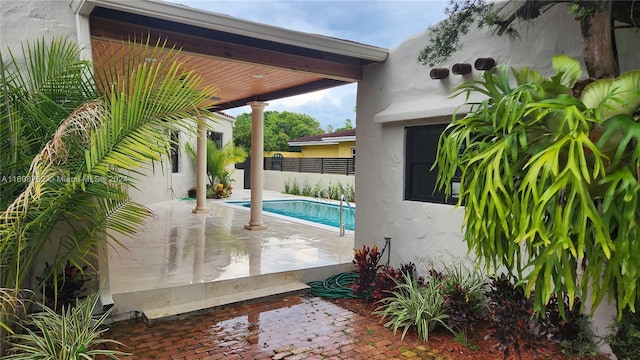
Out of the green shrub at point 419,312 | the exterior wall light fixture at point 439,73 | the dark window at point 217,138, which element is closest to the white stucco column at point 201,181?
the dark window at point 217,138

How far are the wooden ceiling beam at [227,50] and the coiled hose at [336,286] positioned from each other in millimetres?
3459

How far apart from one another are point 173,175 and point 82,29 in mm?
13386

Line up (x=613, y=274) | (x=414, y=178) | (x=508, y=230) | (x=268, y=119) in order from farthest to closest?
1. (x=268, y=119)
2. (x=414, y=178)
3. (x=508, y=230)
4. (x=613, y=274)

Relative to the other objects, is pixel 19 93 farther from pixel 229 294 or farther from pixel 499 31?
pixel 499 31

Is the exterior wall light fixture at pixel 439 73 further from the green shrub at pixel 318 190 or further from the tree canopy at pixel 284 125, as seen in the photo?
the tree canopy at pixel 284 125

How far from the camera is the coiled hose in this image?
20.9 feet

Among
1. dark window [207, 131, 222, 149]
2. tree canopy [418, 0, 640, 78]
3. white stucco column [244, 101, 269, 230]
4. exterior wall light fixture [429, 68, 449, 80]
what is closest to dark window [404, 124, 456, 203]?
exterior wall light fixture [429, 68, 449, 80]

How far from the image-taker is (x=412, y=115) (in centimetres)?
629

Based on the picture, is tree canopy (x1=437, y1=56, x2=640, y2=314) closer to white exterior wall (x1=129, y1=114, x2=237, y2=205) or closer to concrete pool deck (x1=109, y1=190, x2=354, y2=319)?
concrete pool deck (x1=109, y1=190, x2=354, y2=319)

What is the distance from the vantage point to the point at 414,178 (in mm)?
6688

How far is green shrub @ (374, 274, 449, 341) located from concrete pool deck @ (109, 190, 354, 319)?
1798mm

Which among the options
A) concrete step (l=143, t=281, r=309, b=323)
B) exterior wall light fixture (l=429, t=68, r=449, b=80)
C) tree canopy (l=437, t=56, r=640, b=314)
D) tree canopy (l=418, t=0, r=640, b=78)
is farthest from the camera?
exterior wall light fixture (l=429, t=68, r=449, b=80)

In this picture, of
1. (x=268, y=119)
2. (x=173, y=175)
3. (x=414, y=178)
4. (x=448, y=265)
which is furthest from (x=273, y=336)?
(x=268, y=119)

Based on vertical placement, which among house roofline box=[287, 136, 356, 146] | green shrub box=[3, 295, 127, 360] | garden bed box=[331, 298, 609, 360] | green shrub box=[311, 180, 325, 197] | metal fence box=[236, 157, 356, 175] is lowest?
garden bed box=[331, 298, 609, 360]
